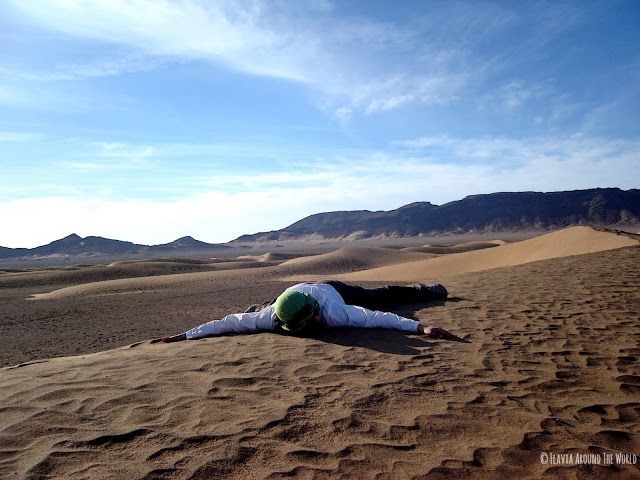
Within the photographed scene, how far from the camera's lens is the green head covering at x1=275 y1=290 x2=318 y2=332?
5258 millimetres

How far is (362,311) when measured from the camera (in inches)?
225

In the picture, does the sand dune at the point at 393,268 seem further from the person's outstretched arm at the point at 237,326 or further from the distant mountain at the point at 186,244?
the distant mountain at the point at 186,244

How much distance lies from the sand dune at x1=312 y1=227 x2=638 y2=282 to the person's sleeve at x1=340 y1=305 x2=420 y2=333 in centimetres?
1185

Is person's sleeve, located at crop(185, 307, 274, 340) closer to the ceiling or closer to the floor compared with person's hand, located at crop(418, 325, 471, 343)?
closer to the ceiling

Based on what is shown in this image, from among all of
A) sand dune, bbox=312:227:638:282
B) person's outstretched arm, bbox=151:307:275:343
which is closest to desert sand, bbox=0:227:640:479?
person's outstretched arm, bbox=151:307:275:343

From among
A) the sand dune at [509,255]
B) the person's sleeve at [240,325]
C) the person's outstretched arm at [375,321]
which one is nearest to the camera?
the person's outstretched arm at [375,321]

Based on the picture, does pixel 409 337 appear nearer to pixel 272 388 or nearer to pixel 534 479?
pixel 272 388

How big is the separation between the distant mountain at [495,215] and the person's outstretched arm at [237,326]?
10991 cm

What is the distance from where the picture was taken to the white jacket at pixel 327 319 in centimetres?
557

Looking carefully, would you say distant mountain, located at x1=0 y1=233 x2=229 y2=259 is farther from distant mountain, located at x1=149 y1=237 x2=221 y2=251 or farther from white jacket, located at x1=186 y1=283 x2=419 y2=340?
white jacket, located at x1=186 y1=283 x2=419 y2=340

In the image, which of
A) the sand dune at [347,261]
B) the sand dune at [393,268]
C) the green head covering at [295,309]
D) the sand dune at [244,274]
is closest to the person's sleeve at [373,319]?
the green head covering at [295,309]

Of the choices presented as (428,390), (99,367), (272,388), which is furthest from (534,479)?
(99,367)

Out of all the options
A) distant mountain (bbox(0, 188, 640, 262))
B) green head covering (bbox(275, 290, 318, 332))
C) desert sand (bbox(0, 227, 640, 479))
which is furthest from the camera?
distant mountain (bbox(0, 188, 640, 262))

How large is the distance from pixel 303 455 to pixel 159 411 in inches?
48.4
